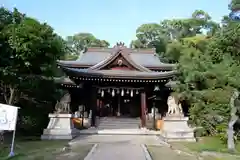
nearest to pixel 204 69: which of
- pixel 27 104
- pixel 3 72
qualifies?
pixel 3 72

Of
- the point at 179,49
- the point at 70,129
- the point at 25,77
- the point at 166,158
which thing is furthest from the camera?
the point at 179,49

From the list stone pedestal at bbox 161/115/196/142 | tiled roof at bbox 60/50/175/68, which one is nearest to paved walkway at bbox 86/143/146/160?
stone pedestal at bbox 161/115/196/142

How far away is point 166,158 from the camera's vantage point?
10.4 meters

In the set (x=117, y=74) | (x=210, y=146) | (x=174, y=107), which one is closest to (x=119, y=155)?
(x=210, y=146)

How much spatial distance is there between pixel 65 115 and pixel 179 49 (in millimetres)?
28550

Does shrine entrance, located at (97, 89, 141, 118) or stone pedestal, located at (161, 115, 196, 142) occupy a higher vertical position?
shrine entrance, located at (97, 89, 141, 118)

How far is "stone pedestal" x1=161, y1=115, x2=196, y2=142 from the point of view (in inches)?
669

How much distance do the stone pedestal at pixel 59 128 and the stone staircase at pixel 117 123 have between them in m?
4.06

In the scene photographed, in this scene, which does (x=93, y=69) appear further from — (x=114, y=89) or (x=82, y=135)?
(x=82, y=135)

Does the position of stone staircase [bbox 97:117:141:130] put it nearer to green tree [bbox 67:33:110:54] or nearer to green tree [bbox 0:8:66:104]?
green tree [bbox 0:8:66:104]

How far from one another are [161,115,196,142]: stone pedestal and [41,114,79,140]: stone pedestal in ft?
18.9

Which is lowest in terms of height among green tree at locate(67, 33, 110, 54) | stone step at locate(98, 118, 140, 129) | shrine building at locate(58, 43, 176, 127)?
stone step at locate(98, 118, 140, 129)

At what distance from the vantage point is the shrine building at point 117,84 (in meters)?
20.9

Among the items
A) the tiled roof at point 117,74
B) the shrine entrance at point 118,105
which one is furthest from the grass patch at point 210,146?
the shrine entrance at point 118,105
